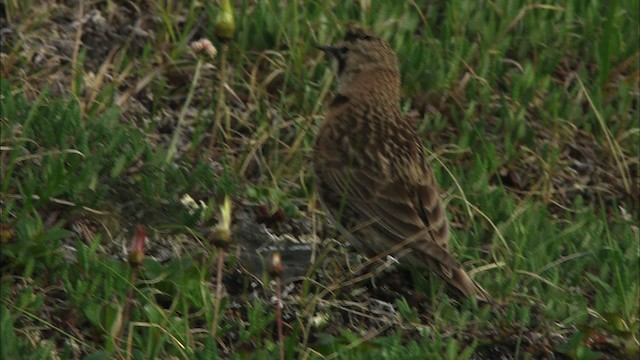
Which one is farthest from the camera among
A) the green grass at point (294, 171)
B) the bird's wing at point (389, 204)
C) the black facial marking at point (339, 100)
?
the black facial marking at point (339, 100)

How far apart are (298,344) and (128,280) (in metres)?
0.68

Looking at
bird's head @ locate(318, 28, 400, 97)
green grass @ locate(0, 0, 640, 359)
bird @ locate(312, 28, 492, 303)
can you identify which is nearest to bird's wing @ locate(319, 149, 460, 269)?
bird @ locate(312, 28, 492, 303)

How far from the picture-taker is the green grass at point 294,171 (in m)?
→ 5.49

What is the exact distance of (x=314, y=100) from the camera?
23.2 ft

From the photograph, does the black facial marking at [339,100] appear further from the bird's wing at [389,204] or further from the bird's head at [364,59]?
the bird's wing at [389,204]

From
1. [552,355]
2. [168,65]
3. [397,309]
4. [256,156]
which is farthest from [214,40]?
[552,355]

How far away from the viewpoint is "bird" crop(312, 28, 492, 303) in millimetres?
5855

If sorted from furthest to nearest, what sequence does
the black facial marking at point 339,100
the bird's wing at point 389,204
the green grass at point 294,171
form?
the black facial marking at point 339,100, the bird's wing at point 389,204, the green grass at point 294,171

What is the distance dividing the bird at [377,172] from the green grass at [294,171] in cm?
20

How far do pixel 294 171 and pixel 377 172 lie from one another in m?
0.70

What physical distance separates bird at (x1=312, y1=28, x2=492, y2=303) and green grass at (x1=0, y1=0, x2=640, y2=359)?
0.64 feet

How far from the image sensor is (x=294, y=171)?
6703 mm

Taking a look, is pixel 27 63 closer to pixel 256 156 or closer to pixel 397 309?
pixel 256 156

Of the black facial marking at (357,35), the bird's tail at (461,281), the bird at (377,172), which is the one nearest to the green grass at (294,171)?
the bird's tail at (461,281)
